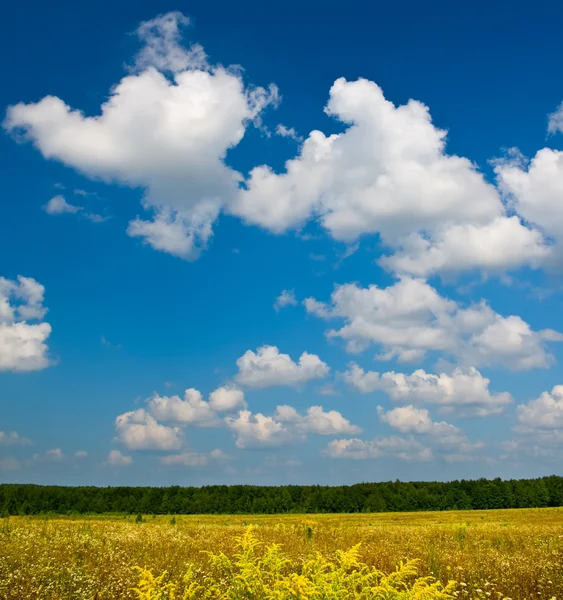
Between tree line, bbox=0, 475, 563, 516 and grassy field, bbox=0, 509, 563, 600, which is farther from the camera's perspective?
tree line, bbox=0, 475, 563, 516

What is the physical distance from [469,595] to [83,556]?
9350 mm

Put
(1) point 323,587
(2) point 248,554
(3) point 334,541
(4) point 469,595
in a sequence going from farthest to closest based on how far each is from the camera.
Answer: (3) point 334,541, (4) point 469,595, (2) point 248,554, (1) point 323,587

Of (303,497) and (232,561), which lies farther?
(303,497)

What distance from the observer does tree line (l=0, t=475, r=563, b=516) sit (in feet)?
330

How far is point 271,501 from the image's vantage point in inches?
4129

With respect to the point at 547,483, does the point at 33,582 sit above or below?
above

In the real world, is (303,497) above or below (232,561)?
below

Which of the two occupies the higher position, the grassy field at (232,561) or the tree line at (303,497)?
the grassy field at (232,561)

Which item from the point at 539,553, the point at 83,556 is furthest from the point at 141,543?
the point at 539,553

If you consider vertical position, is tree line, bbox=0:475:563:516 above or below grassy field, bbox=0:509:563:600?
Answer: below

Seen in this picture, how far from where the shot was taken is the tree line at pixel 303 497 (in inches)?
3964

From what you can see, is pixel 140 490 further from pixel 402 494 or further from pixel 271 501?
pixel 402 494

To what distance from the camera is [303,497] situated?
11088cm

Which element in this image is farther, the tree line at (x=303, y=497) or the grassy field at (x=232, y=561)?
the tree line at (x=303, y=497)
